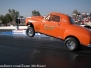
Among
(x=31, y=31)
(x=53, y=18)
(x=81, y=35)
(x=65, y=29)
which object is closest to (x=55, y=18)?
(x=53, y=18)

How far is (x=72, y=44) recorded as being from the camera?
25.1 ft

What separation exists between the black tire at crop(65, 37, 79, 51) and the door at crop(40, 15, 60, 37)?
79 cm

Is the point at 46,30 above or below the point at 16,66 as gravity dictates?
above

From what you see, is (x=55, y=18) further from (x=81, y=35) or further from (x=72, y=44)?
(x=81, y=35)

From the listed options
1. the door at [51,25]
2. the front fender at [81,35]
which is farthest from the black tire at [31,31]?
the front fender at [81,35]

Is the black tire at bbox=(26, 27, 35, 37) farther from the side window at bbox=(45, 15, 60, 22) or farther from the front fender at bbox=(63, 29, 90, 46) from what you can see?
the front fender at bbox=(63, 29, 90, 46)

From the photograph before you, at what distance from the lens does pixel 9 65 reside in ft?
17.3

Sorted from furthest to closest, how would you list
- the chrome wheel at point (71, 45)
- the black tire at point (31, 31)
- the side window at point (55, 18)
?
the black tire at point (31, 31)
the side window at point (55, 18)
the chrome wheel at point (71, 45)

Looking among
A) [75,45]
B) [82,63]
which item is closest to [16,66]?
[82,63]

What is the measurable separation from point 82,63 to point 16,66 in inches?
97.1

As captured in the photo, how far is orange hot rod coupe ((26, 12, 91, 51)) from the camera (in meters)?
7.25

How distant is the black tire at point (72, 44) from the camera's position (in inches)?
293

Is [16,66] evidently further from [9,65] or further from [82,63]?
[82,63]

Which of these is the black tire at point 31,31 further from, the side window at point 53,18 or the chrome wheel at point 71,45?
the chrome wheel at point 71,45
